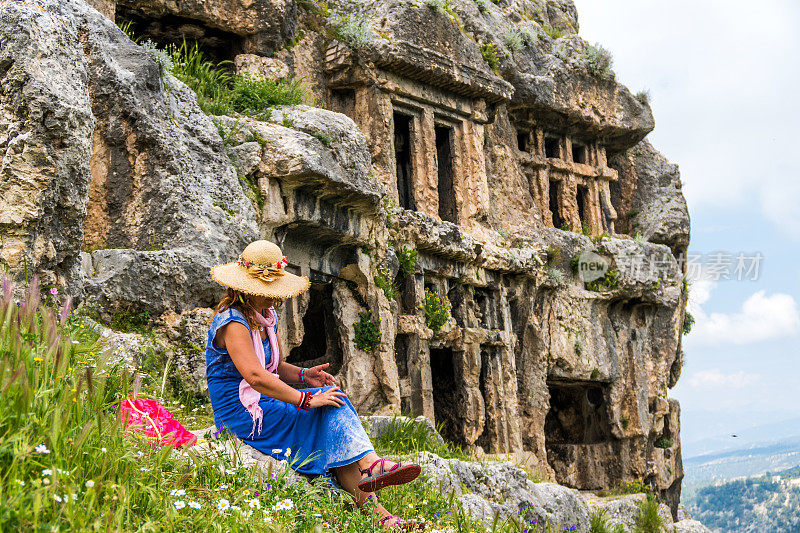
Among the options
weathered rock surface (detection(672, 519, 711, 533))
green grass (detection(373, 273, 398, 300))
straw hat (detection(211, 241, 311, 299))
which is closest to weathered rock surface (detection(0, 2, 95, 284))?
straw hat (detection(211, 241, 311, 299))

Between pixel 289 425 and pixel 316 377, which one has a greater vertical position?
pixel 316 377

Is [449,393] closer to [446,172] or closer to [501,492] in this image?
[446,172]

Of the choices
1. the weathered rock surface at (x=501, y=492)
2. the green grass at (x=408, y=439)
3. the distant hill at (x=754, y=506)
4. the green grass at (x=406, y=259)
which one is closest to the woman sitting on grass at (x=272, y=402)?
the weathered rock surface at (x=501, y=492)

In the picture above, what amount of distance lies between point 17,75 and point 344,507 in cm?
365

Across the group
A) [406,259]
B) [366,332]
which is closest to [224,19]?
[406,259]

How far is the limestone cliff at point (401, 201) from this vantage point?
6.57 meters

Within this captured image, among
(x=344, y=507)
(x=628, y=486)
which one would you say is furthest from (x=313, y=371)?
(x=628, y=486)

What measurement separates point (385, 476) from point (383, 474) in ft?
0.06

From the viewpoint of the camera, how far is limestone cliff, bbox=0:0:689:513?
6574 millimetres

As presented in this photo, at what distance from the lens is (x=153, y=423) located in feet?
14.7

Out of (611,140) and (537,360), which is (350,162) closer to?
(537,360)

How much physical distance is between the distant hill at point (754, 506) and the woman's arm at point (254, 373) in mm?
79162

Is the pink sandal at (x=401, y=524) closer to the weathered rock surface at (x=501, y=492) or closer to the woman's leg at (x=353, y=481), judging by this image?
the woman's leg at (x=353, y=481)

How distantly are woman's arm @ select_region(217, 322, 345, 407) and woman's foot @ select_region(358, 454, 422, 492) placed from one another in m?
0.44
